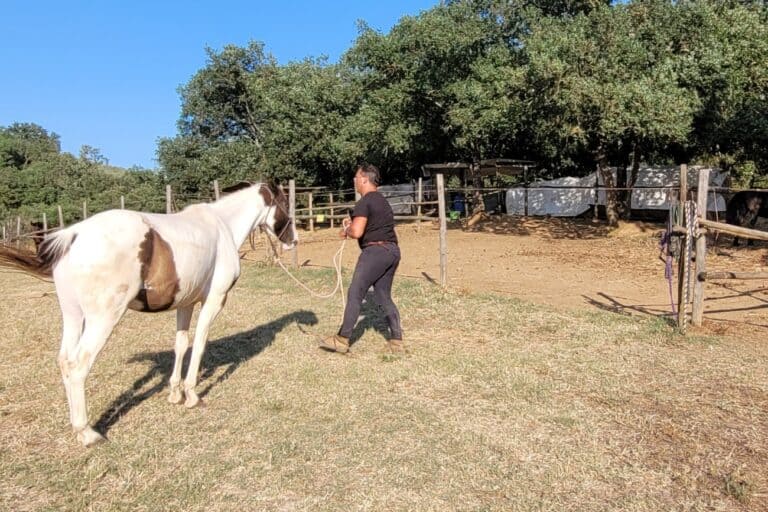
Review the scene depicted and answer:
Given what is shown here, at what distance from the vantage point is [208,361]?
5.29m

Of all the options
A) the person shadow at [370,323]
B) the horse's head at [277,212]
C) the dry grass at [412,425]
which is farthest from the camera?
the person shadow at [370,323]

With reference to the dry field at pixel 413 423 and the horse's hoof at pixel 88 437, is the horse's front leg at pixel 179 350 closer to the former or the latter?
the dry field at pixel 413 423

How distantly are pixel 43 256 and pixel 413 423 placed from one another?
8.69ft

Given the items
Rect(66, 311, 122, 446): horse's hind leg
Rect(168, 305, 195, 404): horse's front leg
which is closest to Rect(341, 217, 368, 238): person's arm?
Rect(168, 305, 195, 404): horse's front leg

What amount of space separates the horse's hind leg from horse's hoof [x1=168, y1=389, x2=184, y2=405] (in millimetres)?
735

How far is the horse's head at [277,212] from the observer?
495cm

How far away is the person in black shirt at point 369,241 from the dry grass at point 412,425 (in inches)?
22.4

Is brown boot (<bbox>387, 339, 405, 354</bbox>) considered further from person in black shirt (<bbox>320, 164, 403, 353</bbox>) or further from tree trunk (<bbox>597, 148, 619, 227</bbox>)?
tree trunk (<bbox>597, 148, 619, 227</bbox>)

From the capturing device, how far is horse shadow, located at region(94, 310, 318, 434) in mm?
4176

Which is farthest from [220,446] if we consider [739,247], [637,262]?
[739,247]

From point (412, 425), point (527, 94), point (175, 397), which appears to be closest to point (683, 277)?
point (412, 425)

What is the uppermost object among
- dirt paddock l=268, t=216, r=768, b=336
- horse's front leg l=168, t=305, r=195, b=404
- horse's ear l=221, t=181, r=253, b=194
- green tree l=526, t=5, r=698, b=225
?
green tree l=526, t=5, r=698, b=225

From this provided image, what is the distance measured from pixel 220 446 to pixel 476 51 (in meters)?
14.4

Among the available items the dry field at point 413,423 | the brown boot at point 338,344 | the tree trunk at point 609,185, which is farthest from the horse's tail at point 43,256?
the tree trunk at point 609,185
